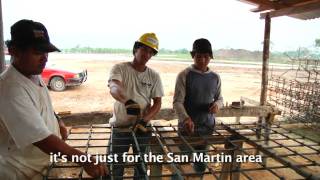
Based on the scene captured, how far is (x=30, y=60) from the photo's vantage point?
67.9 inches

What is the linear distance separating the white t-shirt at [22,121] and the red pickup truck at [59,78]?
11526 mm

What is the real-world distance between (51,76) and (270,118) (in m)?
10.2

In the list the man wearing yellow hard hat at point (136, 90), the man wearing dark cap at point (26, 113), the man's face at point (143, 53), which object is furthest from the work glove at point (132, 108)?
the man wearing dark cap at point (26, 113)

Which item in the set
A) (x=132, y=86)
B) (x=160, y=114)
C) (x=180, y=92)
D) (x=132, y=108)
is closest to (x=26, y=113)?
(x=132, y=108)

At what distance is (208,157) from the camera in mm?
2365

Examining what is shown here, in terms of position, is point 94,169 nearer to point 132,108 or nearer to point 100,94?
point 132,108

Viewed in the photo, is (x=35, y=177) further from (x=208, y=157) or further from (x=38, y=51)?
(x=208, y=157)

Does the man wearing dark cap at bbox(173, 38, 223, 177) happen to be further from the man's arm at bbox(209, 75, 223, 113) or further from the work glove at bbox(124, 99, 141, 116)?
the work glove at bbox(124, 99, 141, 116)

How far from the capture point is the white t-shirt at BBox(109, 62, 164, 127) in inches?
118

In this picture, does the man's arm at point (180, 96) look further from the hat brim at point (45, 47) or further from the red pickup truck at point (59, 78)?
the red pickup truck at point (59, 78)

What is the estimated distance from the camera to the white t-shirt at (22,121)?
1.56m

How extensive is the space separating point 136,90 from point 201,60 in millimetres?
799

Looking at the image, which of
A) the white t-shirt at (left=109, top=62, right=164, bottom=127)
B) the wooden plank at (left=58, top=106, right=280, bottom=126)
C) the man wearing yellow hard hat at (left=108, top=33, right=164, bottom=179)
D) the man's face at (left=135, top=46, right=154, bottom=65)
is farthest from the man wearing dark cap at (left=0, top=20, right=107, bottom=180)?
the wooden plank at (left=58, top=106, right=280, bottom=126)

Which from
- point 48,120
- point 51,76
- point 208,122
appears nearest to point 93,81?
point 51,76
